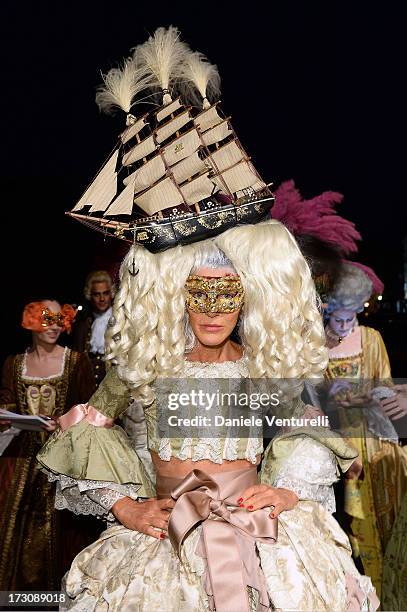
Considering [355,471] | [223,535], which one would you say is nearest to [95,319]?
[355,471]

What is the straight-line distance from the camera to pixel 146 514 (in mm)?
1941

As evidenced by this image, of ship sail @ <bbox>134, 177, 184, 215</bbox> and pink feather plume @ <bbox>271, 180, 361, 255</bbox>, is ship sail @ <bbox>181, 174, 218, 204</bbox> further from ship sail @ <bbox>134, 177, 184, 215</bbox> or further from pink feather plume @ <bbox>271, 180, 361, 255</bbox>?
pink feather plume @ <bbox>271, 180, 361, 255</bbox>

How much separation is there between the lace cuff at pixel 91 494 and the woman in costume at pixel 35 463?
1405mm

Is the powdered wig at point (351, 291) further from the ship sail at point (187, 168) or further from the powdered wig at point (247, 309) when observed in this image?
the ship sail at point (187, 168)

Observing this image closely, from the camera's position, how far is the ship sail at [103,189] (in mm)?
2029

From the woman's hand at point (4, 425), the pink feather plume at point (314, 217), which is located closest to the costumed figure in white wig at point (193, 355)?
the pink feather plume at point (314, 217)

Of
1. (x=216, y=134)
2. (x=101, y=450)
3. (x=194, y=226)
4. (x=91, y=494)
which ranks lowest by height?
(x=91, y=494)

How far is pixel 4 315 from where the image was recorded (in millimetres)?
3854

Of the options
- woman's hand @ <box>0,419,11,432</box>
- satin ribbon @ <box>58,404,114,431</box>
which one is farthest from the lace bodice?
woman's hand @ <box>0,419,11,432</box>

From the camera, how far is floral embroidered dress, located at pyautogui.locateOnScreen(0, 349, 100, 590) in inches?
137

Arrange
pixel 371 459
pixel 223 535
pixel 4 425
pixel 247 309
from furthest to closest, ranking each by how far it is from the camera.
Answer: pixel 371 459
pixel 4 425
pixel 247 309
pixel 223 535

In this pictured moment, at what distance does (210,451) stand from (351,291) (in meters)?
1.69

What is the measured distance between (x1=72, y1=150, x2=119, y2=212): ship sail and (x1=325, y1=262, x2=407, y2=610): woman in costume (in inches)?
65.2

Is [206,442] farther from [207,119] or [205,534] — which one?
[207,119]
